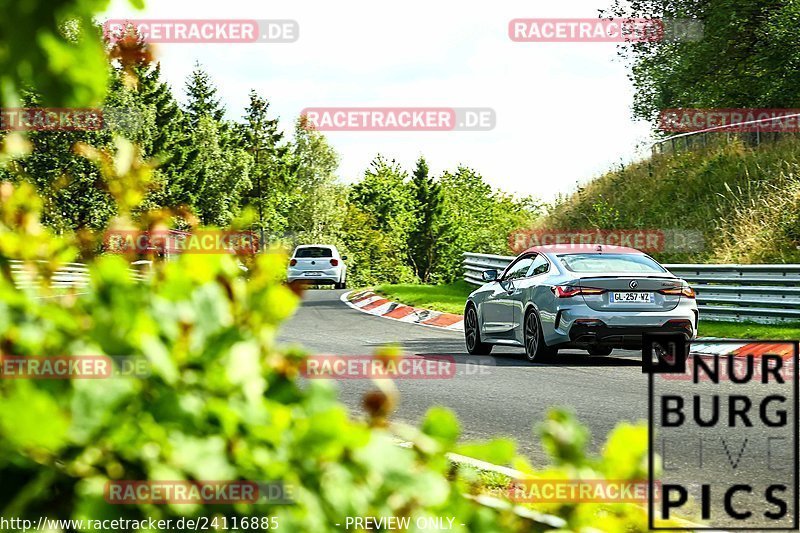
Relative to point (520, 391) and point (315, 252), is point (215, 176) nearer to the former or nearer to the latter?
point (315, 252)

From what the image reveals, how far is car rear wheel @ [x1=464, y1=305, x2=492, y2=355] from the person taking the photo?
1516 cm

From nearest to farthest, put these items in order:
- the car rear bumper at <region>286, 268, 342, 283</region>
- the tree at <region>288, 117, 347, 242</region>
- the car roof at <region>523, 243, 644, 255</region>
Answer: the car roof at <region>523, 243, 644, 255</region> < the car rear bumper at <region>286, 268, 342, 283</region> < the tree at <region>288, 117, 347, 242</region>

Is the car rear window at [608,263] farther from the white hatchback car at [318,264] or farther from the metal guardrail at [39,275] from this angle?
the white hatchback car at [318,264]

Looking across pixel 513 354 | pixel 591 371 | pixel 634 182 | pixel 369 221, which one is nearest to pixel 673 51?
pixel 634 182

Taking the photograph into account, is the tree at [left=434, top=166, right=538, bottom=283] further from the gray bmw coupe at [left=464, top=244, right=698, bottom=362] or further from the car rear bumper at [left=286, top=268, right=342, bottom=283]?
the gray bmw coupe at [left=464, top=244, right=698, bottom=362]

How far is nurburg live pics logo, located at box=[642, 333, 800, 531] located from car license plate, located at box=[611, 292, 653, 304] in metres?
0.87

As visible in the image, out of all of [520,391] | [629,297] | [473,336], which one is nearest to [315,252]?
[473,336]

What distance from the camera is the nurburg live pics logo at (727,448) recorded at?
5520mm

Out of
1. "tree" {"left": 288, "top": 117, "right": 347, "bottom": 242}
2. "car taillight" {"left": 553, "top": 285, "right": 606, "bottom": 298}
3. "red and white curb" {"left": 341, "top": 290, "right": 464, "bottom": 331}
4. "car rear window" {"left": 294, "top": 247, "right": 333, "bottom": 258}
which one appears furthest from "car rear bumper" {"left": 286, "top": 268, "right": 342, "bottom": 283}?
"tree" {"left": 288, "top": 117, "right": 347, "bottom": 242}

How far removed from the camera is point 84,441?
67.7 inches

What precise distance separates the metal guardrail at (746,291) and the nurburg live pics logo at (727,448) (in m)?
4.88

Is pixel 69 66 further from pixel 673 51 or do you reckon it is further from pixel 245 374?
pixel 673 51

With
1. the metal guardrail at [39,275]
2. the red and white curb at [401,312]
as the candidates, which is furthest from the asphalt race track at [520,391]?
the metal guardrail at [39,275]

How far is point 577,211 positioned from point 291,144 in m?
67.8
